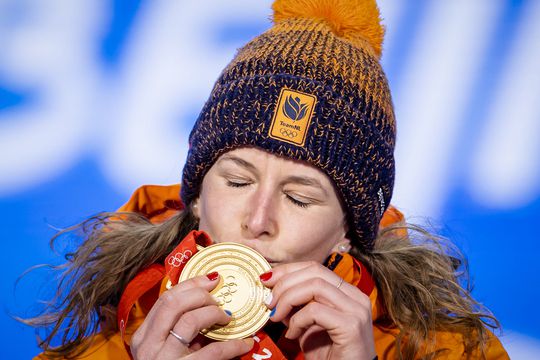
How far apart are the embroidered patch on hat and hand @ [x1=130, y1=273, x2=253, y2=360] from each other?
2.09ft

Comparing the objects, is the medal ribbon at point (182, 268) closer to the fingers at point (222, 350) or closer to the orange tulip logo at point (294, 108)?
the fingers at point (222, 350)

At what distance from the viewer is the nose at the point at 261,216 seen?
91.0 inches

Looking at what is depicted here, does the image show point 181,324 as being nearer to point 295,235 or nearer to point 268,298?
point 268,298

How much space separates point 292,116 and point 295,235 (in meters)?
0.44

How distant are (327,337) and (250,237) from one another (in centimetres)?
44

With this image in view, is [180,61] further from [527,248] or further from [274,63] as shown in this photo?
[527,248]

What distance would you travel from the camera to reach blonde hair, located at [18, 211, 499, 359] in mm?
2842

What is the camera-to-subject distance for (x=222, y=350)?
214cm

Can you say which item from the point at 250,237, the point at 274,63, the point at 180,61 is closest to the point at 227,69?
the point at 274,63

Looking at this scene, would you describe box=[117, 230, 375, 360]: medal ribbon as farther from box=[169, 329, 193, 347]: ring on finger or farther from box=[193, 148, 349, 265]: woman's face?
box=[169, 329, 193, 347]: ring on finger

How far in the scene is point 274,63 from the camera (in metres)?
2.61

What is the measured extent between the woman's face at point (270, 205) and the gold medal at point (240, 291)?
0.33ft

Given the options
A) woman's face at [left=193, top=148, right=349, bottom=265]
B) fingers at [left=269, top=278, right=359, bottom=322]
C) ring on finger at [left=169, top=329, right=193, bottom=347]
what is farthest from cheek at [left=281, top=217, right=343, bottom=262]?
ring on finger at [left=169, top=329, right=193, bottom=347]

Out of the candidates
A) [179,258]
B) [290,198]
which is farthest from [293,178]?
[179,258]
